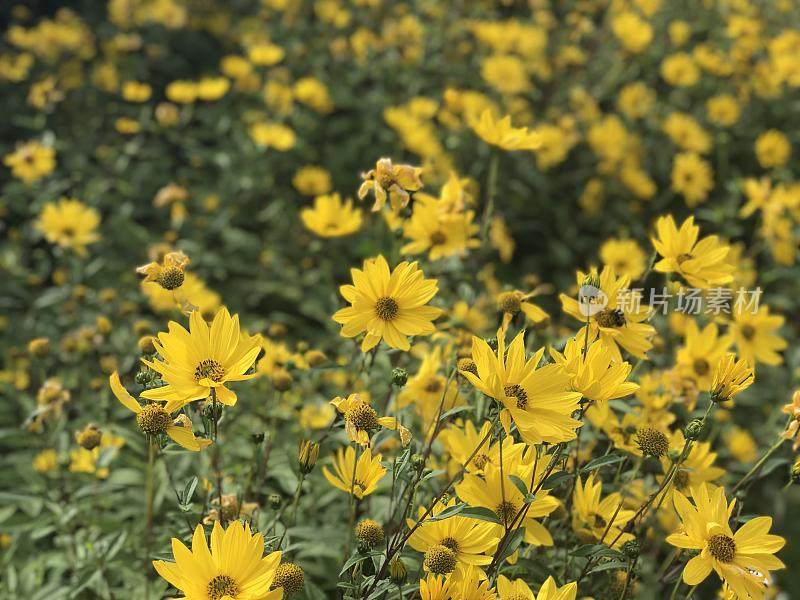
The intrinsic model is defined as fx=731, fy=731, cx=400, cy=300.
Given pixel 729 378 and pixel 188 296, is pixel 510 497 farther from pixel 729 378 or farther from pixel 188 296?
Result: pixel 188 296

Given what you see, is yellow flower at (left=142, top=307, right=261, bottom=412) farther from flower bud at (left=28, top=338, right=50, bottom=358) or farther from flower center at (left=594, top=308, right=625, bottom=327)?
flower bud at (left=28, top=338, right=50, bottom=358)

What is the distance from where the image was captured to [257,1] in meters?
7.49

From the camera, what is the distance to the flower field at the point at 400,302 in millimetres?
1660

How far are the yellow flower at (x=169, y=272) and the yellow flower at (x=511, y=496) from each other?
0.91 meters

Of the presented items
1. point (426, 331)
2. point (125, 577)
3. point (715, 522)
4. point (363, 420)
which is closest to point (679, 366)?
point (715, 522)

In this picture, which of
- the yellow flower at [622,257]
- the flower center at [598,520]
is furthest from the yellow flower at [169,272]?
the yellow flower at [622,257]

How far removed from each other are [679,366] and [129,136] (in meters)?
4.92

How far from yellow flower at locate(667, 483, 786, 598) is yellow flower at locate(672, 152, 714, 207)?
13.4 feet

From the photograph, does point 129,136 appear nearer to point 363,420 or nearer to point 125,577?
point 125,577

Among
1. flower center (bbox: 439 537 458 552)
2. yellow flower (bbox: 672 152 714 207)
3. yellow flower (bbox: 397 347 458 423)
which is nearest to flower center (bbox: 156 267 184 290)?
yellow flower (bbox: 397 347 458 423)

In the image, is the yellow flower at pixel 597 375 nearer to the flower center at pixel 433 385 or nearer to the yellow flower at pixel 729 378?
the yellow flower at pixel 729 378

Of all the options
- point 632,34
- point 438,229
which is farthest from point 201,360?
point 632,34

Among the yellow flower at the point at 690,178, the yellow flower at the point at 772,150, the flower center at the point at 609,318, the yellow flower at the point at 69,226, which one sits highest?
the flower center at the point at 609,318

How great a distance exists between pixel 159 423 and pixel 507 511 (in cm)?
83
